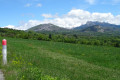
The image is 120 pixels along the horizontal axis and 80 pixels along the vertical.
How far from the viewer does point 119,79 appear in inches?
344

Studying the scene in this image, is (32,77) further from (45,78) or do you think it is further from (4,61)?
(4,61)

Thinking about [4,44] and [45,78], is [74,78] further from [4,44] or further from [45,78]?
[4,44]

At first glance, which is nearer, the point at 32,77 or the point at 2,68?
the point at 32,77

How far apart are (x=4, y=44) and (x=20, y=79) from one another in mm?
2884

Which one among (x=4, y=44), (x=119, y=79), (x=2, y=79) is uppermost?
(x=4, y=44)

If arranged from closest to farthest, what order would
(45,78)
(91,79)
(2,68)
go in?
(45,78)
(2,68)
(91,79)

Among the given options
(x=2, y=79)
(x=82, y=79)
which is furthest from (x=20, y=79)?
(x=82, y=79)

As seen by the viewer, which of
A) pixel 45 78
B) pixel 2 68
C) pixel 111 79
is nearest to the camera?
pixel 45 78

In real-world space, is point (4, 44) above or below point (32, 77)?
above

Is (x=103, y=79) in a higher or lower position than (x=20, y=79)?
lower

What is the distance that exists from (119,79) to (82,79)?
8.32 feet

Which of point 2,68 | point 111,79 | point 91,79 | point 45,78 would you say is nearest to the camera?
point 45,78

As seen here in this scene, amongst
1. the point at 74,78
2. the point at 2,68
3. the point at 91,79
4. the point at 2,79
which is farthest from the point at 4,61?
the point at 91,79

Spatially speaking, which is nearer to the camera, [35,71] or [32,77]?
[32,77]
